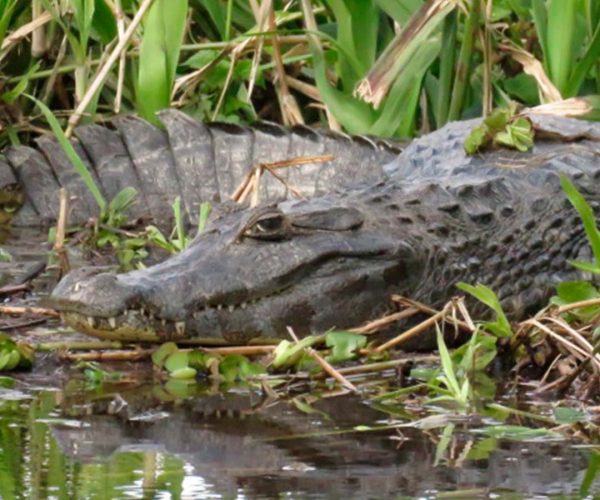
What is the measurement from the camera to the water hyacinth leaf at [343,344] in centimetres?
434

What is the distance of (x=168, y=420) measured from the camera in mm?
3736

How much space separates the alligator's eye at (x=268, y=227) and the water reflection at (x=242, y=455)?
2.81ft

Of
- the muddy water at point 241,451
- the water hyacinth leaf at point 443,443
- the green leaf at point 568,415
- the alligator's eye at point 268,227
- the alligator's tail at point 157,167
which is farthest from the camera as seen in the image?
the alligator's tail at point 157,167

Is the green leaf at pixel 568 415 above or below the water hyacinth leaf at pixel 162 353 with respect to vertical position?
above

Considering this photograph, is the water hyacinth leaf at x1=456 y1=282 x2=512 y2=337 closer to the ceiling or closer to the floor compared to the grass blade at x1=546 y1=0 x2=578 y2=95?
closer to the floor

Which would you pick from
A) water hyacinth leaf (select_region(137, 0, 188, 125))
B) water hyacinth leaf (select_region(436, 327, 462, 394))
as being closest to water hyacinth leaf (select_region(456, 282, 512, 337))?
water hyacinth leaf (select_region(436, 327, 462, 394))

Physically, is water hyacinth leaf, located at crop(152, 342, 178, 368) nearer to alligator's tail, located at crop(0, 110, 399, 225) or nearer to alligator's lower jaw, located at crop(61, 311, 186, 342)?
alligator's lower jaw, located at crop(61, 311, 186, 342)

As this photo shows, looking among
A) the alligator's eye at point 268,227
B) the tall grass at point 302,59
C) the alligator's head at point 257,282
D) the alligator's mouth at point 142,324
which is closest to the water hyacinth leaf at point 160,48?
the tall grass at point 302,59

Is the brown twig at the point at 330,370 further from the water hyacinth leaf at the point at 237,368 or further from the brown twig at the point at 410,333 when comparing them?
the brown twig at the point at 410,333

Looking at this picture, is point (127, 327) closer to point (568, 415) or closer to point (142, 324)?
point (142, 324)

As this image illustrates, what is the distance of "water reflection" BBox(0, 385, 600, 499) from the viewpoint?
301 cm

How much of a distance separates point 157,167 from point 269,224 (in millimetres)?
2431

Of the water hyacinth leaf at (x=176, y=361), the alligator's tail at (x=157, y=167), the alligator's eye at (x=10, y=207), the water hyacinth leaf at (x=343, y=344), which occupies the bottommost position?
the alligator's eye at (x=10, y=207)

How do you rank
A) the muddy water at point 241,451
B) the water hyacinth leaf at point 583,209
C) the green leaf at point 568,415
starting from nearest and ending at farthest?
1. the muddy water at point 241,451
2. the green leaf at point 568,415
3. the water hyacinth leaf at point 583,209
